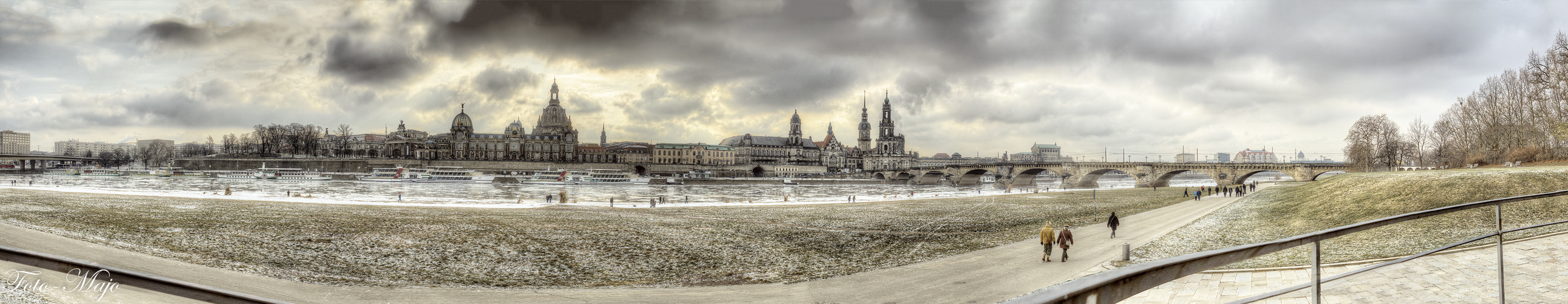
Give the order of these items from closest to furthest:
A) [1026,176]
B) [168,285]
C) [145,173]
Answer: [168,285], [145,173], [1026,176]

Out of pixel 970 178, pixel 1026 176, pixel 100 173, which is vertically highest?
pixel 100 173

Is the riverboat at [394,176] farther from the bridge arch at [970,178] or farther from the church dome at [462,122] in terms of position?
the bridge arch at [970,178]

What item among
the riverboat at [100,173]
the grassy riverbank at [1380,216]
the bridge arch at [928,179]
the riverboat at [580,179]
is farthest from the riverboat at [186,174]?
the bridge arch at [928,179]

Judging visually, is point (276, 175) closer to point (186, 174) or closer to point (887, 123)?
point (186, 174)

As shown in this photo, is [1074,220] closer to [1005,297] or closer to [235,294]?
[1005,297]

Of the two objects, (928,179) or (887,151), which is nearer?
(928,179)

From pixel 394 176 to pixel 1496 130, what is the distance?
122 m


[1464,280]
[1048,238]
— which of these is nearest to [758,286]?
[1048,238]

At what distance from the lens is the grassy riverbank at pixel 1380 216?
12398 millimetres

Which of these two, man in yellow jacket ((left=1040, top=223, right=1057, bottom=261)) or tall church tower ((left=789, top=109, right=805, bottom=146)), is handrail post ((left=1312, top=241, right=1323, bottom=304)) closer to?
man in yellow jacket ((left=1040, top=223, right=1057, bottom=261))

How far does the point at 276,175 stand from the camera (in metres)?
86.8

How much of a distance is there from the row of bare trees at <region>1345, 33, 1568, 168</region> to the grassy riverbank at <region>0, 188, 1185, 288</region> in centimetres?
2469

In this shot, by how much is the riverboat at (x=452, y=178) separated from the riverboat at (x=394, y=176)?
65cm

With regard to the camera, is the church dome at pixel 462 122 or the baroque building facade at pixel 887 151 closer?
the church dome at pixel 462 122
